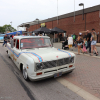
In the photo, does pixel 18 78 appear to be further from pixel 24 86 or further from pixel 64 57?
pixel 64 57

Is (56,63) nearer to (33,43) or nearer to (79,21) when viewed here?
(33,43)

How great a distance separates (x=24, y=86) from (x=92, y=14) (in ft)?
64.6

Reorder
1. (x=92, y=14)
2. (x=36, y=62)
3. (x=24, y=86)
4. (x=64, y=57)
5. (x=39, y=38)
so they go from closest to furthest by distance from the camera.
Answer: (x=36, y=62)
(x=24, y=86)
(x=64, y=57)
(x=39, y=38)
(x=92, y=14)

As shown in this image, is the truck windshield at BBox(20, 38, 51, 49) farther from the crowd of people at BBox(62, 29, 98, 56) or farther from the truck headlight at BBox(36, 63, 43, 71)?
the crowd of people at BBox(62, 29, 98, 56)

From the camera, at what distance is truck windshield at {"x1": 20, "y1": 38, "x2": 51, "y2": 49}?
4.91 metres

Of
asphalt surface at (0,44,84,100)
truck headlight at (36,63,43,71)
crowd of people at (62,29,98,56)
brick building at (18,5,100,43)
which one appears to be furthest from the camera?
brick building at (18,5,100,43)

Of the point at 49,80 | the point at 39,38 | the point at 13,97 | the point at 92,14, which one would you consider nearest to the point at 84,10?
the point at 92,14

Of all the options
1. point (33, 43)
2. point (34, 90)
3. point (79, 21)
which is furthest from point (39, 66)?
point (79, 21)

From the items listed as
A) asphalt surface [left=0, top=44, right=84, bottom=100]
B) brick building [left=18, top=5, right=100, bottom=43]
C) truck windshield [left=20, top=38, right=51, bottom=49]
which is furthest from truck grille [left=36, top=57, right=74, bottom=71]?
brick building [left=18, top=5, right=100, bottom=43]

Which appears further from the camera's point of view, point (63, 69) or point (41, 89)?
point (63, 69)

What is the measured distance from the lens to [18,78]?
4.48m

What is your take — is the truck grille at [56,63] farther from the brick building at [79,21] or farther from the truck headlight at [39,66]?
the brick building at [79,21]

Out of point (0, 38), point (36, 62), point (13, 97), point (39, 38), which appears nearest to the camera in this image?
point (13, 97)

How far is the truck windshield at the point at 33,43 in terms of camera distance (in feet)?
16.1
